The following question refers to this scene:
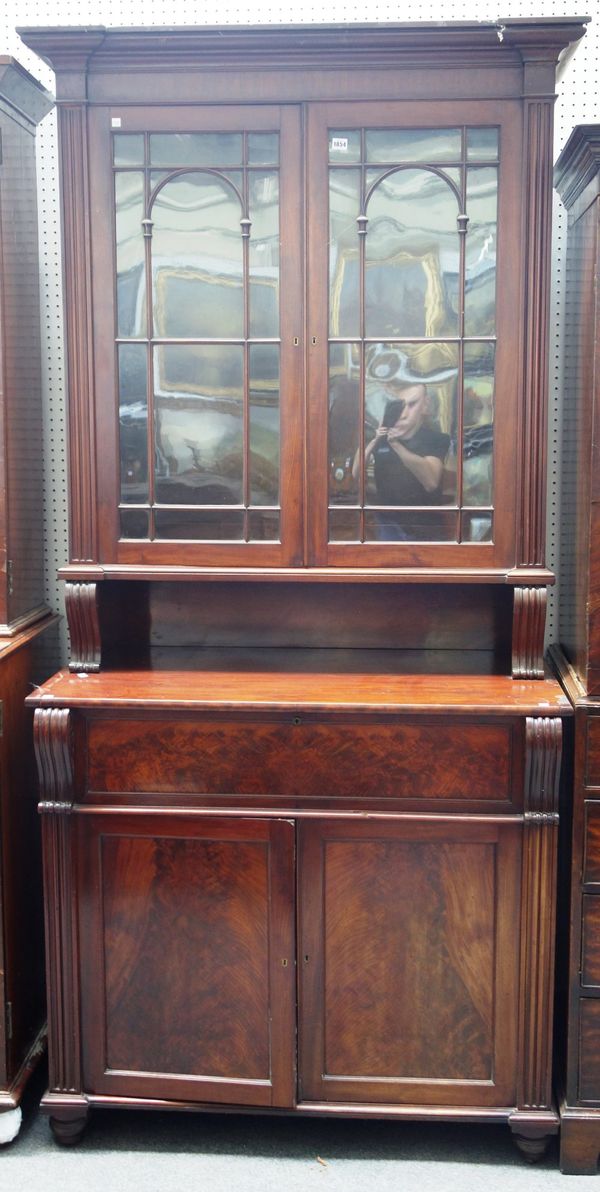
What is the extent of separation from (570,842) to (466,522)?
2.56ft

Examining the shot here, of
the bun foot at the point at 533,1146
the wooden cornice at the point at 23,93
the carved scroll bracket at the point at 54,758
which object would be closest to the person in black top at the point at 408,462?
the carved scroll bracket at the point at 54,758

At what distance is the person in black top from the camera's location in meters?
2.65

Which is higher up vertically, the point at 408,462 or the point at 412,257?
the point at 412,257

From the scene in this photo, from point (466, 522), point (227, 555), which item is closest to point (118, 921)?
point (227, 555)

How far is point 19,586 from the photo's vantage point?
2.89 metres

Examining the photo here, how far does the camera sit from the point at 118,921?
266cm

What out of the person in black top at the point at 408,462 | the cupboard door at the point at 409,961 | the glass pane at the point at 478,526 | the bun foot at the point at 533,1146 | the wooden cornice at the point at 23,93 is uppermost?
the wooden cornice at the point at 23,93

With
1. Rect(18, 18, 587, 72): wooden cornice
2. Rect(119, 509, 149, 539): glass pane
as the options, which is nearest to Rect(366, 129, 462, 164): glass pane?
Rect(18, 18, 587, 72): wooden cornice

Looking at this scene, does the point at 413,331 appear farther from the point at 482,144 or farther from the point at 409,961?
the point at 409,961

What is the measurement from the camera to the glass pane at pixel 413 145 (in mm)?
2580

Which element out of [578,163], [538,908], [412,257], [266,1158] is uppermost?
[578,163]

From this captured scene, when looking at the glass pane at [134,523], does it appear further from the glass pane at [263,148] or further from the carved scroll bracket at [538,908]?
the carved scroll bracket at [538,908]

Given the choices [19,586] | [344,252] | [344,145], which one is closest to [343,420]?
[344,252]

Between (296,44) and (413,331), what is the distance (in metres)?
0.68
